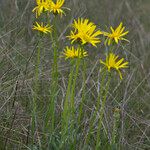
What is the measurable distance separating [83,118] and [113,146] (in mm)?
335

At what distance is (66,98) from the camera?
163 centimetres

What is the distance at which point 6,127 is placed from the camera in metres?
1.88

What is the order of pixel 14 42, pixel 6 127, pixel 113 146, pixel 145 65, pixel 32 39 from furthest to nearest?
pixel 145 65 < pixel 32 39 < pixel 14 42 < pixel 6 127 < pixel 113 146

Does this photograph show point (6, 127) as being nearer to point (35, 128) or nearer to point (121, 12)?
point (35, 128)

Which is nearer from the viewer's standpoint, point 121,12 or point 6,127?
point 6,127

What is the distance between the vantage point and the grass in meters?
1.82

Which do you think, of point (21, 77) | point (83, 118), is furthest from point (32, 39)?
point (83, 118)

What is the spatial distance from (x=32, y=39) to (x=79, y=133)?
3.25ft

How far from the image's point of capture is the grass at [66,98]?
1.82m

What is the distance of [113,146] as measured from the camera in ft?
5.73

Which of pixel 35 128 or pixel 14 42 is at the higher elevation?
pixel 14 42

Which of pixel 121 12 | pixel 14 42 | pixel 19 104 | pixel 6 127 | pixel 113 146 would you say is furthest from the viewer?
pixel 121 12

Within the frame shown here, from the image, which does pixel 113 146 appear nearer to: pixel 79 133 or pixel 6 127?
pixel 79 133

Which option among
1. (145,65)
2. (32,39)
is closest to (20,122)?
(32,39)
